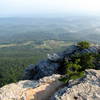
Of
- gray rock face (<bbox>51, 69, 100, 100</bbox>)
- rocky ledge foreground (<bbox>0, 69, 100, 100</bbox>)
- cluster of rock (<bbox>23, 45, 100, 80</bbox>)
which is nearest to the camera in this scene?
gray rock face (<bbox>51, 69, 100, 100</bbox>)

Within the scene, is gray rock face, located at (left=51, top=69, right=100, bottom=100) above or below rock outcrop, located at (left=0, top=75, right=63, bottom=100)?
above

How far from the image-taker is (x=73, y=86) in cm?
1939

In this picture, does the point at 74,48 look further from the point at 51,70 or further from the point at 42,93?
the point at 42,93

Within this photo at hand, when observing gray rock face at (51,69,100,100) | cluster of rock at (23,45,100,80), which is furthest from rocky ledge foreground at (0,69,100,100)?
cluster of rock at (23,45,100,80)

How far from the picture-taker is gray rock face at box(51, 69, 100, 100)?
17.6m

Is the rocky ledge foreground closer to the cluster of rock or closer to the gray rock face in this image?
the gray rock face

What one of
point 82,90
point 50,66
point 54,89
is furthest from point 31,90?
point 50,66

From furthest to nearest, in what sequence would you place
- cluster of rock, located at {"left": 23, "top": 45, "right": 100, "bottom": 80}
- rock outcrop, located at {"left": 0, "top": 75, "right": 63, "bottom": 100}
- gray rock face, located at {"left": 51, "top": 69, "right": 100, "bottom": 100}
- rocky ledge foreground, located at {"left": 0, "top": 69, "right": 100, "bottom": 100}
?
cluster of rock, located at {"left": 23, "top": 45, "right": 100, "bottom": 80} → rock outcrop, located at {"left": 0, "top": 75, "right": 63, "bottom": 100} → rocky ledge foreground, located at {"left": 0, "top": 69, "right": 100, "bottom": 100} → gray rock face, located at {"left": 51, "top": 69, "right": 100, "bottom": 100}

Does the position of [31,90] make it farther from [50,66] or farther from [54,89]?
[50,66]

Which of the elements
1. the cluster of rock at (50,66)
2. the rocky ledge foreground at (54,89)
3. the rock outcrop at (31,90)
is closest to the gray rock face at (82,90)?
the rocky ledge foreground at (54,89)

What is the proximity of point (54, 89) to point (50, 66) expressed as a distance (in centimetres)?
1672

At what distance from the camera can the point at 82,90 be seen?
1867 cm

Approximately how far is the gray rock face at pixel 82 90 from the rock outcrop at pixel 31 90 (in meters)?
2.52

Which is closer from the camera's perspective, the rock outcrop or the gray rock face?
the gray rock face
